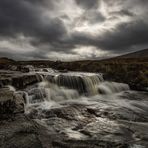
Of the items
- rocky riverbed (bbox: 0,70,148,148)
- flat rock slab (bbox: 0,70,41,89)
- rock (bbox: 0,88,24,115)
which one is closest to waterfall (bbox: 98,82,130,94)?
rocky riverbed (bbox: 0,70,148,148)

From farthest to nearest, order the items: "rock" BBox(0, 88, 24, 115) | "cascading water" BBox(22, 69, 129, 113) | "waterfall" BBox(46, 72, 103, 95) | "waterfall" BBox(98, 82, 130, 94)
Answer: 1. "waterfall" BBox(98, 82, 130, 94)
2. "waterfall" BBox(46, 72, 103, 95)
3. "cascading water" BBox(22, 69, 129, 113)
4. "rock" BBox(0, 88, 24, 115)

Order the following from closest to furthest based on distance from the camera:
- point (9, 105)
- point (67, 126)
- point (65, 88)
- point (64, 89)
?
1. point (67, 126)
2. point (9, 105)
3. point (64, 89)
4. point (65, 88)

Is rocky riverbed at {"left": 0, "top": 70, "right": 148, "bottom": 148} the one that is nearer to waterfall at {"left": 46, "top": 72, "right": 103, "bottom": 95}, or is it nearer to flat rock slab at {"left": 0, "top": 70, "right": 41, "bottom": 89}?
flat rock slab at {"left": 0, "top": 70, "right": 41, "bottom": 89}

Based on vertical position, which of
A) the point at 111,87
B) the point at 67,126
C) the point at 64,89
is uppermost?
the point at 64,89

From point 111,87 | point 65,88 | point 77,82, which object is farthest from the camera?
point 111,87

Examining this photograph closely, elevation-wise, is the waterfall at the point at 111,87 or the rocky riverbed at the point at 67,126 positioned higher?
the waterfall at the point at 111,87

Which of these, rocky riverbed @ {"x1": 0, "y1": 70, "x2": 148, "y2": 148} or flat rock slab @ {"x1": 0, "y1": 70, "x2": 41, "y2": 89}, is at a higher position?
flat rock slab @ {"x1": 0, "y1": 70, "x2": 41, "y2": 89}

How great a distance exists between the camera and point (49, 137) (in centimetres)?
738

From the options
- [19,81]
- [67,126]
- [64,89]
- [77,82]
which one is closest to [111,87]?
[77,82]

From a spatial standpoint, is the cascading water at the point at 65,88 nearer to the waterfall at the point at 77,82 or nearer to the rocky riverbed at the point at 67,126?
the waterfall at the point at 77,82

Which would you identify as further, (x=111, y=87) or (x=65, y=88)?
(x=111, y=87)

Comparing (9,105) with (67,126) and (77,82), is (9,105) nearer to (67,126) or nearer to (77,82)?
(67,126)

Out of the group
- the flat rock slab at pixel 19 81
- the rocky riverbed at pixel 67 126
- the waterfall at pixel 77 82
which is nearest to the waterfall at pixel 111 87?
the waterfall at pixel 77 82

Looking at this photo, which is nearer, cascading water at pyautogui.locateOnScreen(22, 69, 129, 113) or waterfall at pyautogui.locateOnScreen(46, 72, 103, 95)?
cascading water at pyautogui.locateOnScreen(22, 69, 129, 113)
